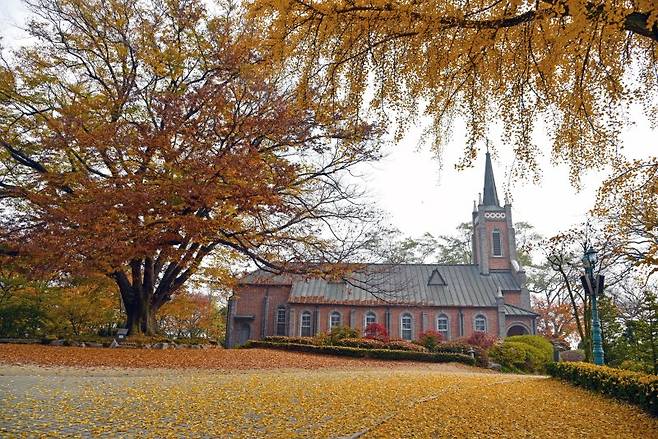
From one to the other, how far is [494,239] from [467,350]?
59.9ft

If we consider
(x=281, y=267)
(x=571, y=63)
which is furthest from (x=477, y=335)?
(x=571, y=63)

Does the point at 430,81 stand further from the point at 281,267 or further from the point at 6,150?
the point at 6,150

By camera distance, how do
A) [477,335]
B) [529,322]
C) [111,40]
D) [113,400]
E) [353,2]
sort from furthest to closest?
1. [529,322]
2. [477,335]
3. [111,40]
4. [113,400]
5. [353,2]

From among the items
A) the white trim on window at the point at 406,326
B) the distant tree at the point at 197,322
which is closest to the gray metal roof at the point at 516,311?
the white trim on window at the point at 406,326

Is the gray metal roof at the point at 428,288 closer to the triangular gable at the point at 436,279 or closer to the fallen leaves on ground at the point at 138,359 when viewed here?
the triangular gable at the point at 436,279

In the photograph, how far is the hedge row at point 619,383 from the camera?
6320 mm

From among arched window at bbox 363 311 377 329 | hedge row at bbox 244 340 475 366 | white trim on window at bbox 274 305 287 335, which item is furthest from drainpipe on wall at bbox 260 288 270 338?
hedge row at bbox 244 340 475 366

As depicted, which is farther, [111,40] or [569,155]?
[111,40]

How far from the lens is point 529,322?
31797 mm

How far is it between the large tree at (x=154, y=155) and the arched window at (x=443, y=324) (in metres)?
20.3

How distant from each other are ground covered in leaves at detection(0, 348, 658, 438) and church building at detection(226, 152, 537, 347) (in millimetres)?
24321

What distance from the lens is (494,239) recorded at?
3725cm

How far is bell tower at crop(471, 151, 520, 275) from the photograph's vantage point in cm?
3609

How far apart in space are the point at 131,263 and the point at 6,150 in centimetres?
537
